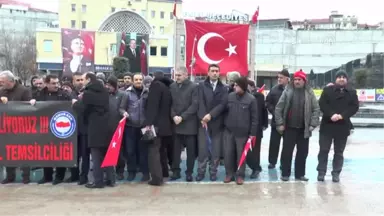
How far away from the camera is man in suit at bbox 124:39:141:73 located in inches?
1946

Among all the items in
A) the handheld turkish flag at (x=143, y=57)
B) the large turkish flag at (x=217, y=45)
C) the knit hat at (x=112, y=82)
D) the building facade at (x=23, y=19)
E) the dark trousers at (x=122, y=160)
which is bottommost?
the dark trousers at (x=122, y=160)

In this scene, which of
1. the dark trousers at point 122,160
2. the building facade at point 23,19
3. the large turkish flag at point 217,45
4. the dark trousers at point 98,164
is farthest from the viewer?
the building facade at point 23,19

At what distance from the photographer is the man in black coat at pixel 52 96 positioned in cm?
773

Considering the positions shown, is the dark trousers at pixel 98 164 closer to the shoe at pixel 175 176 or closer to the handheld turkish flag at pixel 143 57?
the shoe at pixel 175 176

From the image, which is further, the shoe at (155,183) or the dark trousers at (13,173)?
the dark trousers at (13,173)

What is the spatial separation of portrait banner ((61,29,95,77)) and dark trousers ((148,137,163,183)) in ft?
134

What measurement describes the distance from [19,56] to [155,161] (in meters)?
52.7

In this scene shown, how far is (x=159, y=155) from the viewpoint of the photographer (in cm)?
763

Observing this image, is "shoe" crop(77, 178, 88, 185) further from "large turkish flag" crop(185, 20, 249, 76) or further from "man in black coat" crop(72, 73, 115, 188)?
"large turkish flag" crop(185, 20, 249, 76)

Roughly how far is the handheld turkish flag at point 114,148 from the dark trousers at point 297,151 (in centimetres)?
274

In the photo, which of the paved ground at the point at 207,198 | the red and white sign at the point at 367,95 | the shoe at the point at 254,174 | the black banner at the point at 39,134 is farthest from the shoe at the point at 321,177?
the red and white sign at the point at 367,95

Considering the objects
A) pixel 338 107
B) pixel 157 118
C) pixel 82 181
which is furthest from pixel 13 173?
pixel 338 107

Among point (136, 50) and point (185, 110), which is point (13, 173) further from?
point (136, 50)

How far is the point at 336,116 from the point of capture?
751 cm
